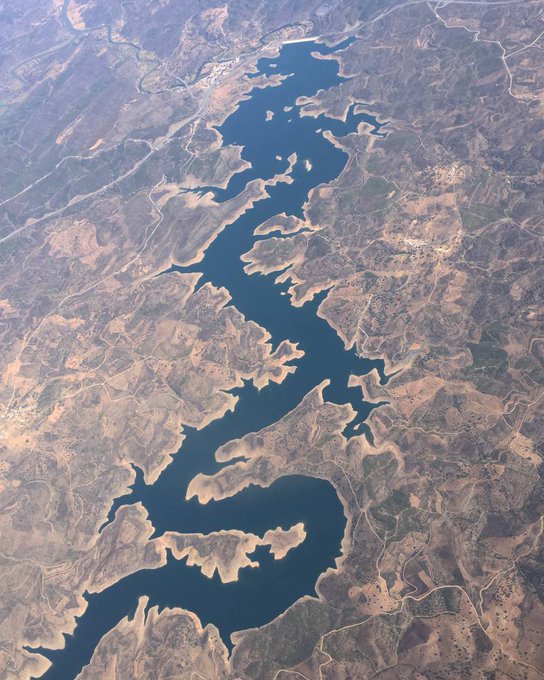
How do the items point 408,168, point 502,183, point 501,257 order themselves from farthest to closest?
point 408,168, point 502,183, point 501,257

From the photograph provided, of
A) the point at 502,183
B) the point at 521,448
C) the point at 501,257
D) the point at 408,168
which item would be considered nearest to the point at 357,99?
the point at 408,168

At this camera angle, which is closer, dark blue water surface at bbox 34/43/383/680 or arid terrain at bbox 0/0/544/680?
arid terrain at bbox 0/0/544/680

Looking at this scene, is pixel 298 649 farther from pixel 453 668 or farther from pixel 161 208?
pixel 161 208

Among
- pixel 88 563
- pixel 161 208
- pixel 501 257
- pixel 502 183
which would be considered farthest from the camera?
pixel 161 208

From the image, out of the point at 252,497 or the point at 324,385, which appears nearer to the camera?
the point at 252,497

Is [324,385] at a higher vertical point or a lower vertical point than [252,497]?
lower
